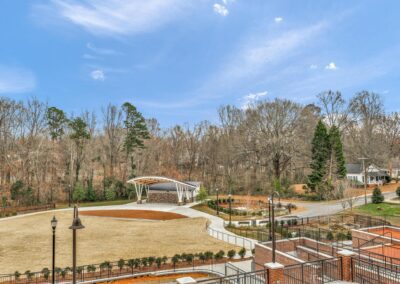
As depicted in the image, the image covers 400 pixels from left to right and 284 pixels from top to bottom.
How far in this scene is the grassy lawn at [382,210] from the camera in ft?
91.4

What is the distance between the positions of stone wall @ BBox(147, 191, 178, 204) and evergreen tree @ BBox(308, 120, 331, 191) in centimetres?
1986

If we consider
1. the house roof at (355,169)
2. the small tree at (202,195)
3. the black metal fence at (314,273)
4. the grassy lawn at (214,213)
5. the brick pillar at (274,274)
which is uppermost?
the house roof at (355,169)

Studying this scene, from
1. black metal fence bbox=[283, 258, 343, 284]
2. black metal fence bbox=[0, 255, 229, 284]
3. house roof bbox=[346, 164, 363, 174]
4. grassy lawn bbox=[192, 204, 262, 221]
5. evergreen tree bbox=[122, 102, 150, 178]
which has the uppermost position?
evergreen tree bbox=[122, 102, 150, 178]

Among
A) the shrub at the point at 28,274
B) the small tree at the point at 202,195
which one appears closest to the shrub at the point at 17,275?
the shrub at the point at 28,274

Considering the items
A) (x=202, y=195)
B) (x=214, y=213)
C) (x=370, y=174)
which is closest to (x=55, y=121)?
(x=202, y=195)

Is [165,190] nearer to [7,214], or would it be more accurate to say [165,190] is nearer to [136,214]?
[136,214]

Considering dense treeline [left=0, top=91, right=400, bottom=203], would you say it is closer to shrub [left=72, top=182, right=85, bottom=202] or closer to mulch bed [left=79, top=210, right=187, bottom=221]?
shrub [left=72, top=182, right=85, bottom=202]

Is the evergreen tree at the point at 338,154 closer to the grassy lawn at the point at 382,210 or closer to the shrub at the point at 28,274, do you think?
the grassy lawn at the point at 382,210

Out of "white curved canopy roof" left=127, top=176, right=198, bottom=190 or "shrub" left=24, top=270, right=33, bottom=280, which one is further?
"white curved canopy roof" left=127, top=176, right=198, bottom=190

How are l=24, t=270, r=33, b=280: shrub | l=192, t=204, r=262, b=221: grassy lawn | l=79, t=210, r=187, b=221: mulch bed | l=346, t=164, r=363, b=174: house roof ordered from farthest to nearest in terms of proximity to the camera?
l=346, t=164, r=363, b=174: house roof
l=79, t=210, r=187, b=221: mulch bed
l=192, t=204, r=262, b=221: grassy lawn
l=24, t=270, r=33, b=280: shrub

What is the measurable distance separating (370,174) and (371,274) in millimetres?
49208

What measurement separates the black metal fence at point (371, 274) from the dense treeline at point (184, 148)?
3160cm

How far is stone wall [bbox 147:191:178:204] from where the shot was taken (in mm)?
42875

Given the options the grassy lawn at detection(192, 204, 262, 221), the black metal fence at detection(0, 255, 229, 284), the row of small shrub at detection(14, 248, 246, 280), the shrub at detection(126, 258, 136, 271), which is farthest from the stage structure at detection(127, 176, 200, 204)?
the shrub at detection(126, 258, 136, 271)
